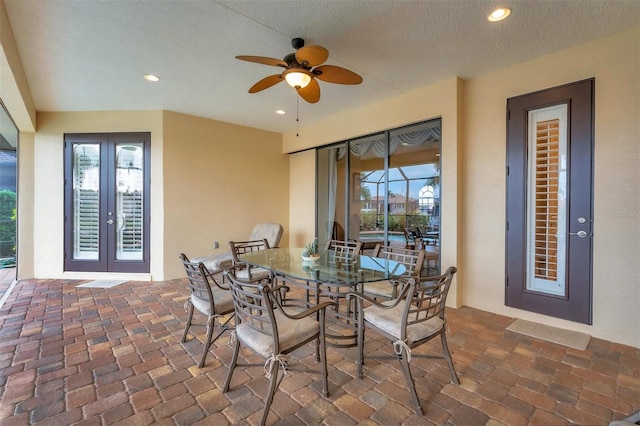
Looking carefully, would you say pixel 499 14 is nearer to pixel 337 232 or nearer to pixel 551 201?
pixel 551 201

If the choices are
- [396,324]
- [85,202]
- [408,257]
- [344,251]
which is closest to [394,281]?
[408,257]

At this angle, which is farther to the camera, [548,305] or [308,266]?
[548,305]

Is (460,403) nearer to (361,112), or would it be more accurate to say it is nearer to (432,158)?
(432,158)

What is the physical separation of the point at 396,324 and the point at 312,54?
1.98 meters

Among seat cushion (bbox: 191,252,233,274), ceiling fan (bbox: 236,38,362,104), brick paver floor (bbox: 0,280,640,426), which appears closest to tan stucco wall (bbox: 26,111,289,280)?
seat cushion (bbox: 191,252,233,274)

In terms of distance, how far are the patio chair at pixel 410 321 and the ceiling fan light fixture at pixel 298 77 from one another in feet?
5.72

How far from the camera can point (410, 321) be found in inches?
74.6

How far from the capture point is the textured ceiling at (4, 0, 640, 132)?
89.7 inches

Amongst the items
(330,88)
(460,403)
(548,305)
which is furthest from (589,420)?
(330,88)

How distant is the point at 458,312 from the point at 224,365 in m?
2.58

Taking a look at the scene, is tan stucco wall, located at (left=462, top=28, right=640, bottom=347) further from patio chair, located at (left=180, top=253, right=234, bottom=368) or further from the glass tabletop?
patio chair, located at (left=180, top=253, right=234, bottom=368)

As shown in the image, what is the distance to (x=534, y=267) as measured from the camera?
314 cm

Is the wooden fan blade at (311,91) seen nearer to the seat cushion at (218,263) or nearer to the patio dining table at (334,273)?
the patio dining table at (334,273)

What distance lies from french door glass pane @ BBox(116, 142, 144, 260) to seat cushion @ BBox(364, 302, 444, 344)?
168 inches
